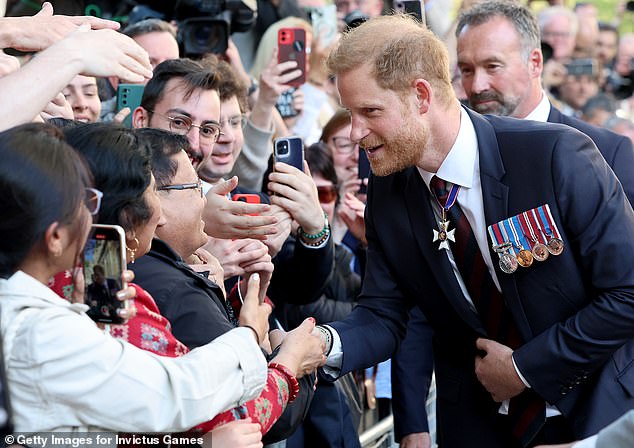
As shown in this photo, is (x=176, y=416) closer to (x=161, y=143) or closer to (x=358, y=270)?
(x=161, y=143)

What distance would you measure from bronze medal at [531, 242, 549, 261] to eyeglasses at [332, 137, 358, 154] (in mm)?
2412

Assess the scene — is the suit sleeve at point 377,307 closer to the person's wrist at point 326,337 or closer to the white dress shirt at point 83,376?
the person's wrist at point 326,337

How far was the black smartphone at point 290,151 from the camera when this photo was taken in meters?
3.58

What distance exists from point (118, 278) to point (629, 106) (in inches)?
415

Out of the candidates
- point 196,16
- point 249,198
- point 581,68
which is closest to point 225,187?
point 249,198

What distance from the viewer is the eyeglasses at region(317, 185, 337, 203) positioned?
477cm

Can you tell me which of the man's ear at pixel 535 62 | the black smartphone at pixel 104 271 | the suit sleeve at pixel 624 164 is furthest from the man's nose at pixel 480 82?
the black smartphone at pixel 104 271

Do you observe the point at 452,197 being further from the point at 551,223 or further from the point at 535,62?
the point at 535,62

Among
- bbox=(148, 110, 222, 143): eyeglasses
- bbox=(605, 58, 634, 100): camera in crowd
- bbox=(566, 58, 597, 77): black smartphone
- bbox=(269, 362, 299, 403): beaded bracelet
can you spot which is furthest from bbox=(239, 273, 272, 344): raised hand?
bbox=(605, 58, 634, 100): camera in crowd

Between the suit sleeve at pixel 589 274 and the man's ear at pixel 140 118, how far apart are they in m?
1.66

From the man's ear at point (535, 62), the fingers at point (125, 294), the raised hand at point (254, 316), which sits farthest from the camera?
the man's ear at point (535, 62)

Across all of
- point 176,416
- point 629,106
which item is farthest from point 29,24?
point 629,106

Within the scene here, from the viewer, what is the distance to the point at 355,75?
10.3ft

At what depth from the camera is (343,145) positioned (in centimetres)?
536
